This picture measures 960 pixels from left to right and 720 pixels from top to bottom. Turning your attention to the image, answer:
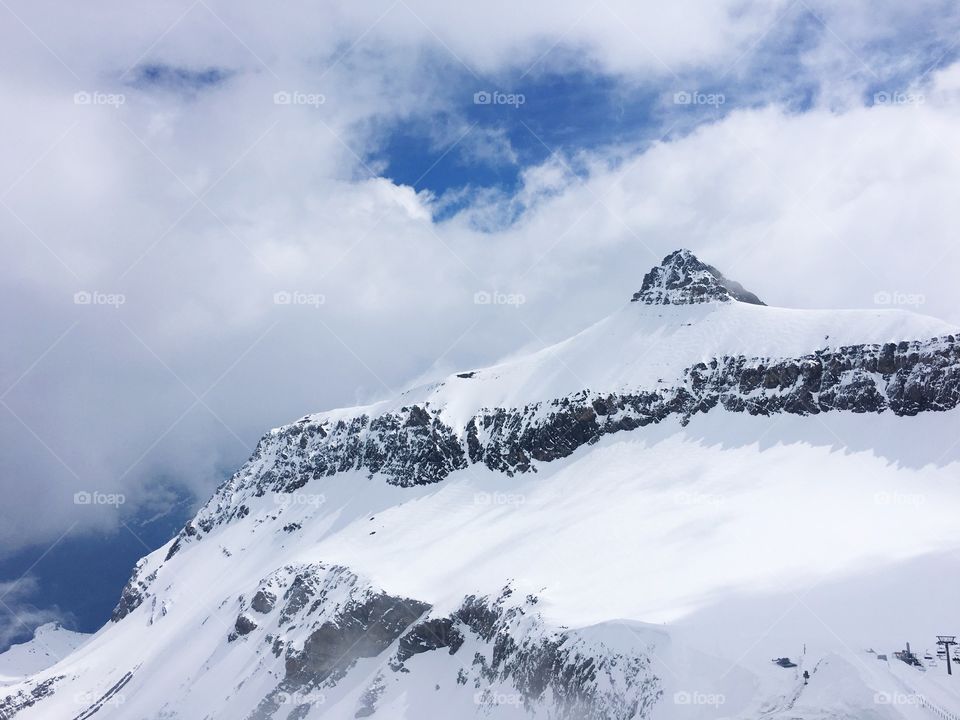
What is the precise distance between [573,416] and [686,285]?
33669 millimetres

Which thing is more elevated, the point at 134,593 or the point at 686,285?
the point at 686,285

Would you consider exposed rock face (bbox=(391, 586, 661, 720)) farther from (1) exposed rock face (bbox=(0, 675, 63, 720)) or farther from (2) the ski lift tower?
(1) exposed rock face (bbox=(0, 675, 63, 720))

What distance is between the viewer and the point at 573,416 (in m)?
123

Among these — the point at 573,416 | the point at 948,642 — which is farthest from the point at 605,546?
the point at 948,642

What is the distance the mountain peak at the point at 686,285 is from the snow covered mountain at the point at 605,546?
561mm

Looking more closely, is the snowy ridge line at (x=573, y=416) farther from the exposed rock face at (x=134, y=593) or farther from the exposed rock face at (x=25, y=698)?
the exposed rock face at (x=25, y=698)

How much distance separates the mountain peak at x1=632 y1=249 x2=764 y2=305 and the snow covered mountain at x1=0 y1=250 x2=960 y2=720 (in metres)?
0.56

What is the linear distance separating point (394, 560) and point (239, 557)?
49.0 metres

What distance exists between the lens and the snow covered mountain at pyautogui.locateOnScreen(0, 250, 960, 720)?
5812 centimetres

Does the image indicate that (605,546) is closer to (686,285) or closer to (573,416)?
(573,416)

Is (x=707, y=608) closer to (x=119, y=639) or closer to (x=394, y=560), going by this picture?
(x=394, y=560)

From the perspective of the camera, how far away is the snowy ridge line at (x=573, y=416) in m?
98.8

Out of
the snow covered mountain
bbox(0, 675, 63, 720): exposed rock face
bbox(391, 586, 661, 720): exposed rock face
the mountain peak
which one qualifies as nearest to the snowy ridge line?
the snow covered mountain

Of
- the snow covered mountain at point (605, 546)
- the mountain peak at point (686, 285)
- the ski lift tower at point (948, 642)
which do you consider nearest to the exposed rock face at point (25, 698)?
the snow covered mountain at point (605, 546)
